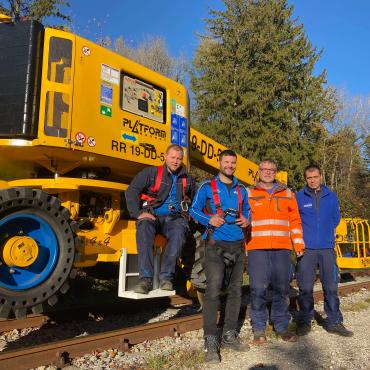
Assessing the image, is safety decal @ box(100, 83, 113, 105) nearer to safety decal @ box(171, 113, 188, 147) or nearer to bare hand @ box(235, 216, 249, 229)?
safety decal @ box(171, 113, 188, 147)

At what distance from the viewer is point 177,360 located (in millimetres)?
4391

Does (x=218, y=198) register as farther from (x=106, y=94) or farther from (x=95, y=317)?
(x=95, y=317)

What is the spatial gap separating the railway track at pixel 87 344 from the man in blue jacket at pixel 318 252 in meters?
1.41

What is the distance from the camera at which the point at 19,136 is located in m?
4.63

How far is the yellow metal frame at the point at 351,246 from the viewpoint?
10750mm

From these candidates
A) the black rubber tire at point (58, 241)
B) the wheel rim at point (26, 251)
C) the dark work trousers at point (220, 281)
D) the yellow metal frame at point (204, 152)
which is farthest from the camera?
the yellow metal frame at point (204, 152)

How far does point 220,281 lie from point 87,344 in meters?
1.51

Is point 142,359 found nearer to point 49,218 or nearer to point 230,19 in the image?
point 49,218

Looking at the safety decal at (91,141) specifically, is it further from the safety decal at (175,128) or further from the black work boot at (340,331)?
the black work boot at (340,331)

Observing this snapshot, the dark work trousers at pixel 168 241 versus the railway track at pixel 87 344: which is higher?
the dark work trousers at pixel 168 241

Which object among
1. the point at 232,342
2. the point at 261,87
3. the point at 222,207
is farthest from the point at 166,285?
the point at 261,87

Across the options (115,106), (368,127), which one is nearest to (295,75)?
(368,127)

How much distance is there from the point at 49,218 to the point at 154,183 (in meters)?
1.22

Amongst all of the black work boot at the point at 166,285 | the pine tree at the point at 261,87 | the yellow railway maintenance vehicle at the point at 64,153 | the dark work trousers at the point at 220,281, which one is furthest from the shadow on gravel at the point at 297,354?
the pine tree at the point at 261,87
